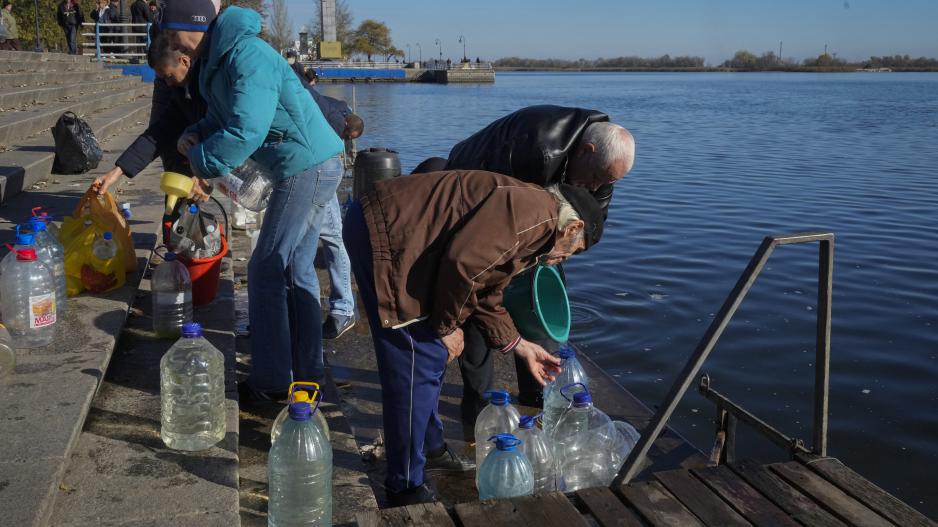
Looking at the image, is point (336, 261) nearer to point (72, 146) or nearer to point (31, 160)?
point (31, 160)

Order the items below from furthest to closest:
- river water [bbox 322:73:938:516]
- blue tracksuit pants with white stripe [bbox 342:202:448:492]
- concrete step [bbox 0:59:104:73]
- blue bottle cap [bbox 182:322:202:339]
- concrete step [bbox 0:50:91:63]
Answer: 1. concrete step [bbox 0:50:91:63]
2. concrete step [bbox 0:59:104:73]
3. river water [bbox 322:73:938:516]
4. blue bottle cap [bbox 182:322:202:339]
5. blue tracksuit pants with white stripe [bbox 342:202:448:492]

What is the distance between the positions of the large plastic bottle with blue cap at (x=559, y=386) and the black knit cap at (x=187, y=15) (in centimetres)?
230

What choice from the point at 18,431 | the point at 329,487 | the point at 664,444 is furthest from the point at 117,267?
the point at 664,444

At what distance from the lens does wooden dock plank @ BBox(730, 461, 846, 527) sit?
2.97m

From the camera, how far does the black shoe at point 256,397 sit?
4.18 metres

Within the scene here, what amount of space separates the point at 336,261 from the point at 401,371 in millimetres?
2236

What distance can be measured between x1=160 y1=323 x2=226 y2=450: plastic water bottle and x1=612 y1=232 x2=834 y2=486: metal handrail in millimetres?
1655

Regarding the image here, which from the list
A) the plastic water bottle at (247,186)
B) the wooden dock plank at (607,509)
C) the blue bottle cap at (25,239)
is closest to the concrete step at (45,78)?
the plastic water bottle at (247,186)

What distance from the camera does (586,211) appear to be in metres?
3.07

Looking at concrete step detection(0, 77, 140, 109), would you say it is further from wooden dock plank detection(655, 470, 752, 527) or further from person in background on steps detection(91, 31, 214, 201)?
wooden dock plank detection(655, 470, 752, 527)

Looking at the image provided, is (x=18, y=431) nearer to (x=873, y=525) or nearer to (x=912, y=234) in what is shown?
(x=873, y=525)

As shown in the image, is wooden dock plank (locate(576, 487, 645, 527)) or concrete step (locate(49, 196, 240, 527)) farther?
wooden dock plank (locate(576, 487, 645, 527))

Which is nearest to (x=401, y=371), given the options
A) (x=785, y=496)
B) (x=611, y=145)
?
(x=611, y=145)

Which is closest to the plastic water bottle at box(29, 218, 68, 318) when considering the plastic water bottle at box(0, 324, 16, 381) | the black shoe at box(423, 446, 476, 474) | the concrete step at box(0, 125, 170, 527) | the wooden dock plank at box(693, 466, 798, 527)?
the concrete step at box(0, 125, 170, 527)
